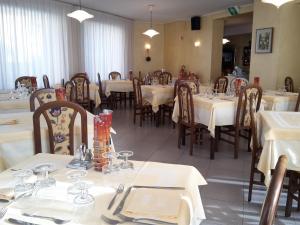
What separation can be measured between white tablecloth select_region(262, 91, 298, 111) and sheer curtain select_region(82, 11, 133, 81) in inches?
203

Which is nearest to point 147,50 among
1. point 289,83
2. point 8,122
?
point 289,83

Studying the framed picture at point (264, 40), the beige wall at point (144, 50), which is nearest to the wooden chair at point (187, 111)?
the framed picture at point (264, 40)

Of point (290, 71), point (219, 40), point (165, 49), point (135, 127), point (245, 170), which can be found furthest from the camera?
point (165, 49)

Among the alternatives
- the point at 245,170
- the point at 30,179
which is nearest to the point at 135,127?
the point at 245,170

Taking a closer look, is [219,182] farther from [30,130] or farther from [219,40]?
[219,40]

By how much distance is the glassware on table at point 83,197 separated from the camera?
1.15 meters

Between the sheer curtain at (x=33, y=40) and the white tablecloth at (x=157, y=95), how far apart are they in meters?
2.54

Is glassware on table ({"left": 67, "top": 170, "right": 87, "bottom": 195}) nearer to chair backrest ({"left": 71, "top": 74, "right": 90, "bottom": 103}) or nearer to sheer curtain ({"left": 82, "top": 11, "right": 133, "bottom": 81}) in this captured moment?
chair backrest ({"left": 71, "top": 74, "right": 90, "bottom": 103})

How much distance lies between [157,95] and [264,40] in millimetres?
2781

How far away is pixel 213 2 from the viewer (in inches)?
273

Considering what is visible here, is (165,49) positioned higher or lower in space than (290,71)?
higher

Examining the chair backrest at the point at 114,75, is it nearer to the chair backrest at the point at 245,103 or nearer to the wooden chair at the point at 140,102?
the wooden chair at the point at 140,102

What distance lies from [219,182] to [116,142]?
206 cm

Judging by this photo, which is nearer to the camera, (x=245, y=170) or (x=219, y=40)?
(x=245, y=170)
